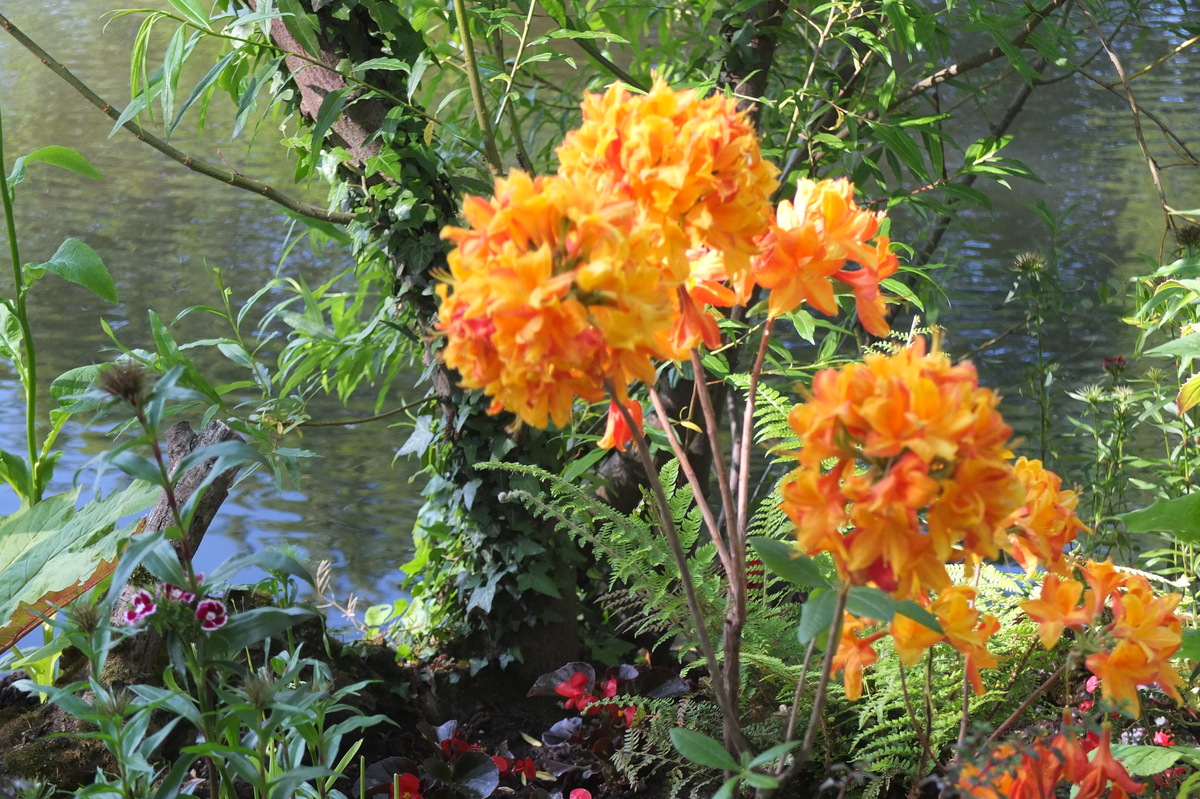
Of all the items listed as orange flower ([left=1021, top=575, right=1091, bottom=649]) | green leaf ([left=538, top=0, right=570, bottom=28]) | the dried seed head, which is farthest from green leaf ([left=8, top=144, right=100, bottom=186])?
the dried seed head

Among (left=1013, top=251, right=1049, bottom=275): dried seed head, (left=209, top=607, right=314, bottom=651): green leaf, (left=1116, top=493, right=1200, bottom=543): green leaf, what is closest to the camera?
(left=209, top=607, right=314, bottom=651): green leaf

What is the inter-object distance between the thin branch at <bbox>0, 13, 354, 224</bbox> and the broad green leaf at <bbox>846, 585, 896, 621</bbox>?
76 cm

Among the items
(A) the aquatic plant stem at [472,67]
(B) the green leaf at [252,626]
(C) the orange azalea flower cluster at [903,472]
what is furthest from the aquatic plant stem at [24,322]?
(C) the orange azalea flower cluster at [903,472]

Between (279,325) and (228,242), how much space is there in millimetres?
477

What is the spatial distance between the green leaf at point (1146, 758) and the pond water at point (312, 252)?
2.87ft

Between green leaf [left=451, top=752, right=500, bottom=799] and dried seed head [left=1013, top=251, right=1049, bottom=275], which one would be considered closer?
green leaf [left=451, top=752, right=500, bottom=799]

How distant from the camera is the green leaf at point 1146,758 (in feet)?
2.04

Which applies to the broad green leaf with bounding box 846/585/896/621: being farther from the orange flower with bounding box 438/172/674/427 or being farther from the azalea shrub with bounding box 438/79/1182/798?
the orange flower with bounding box 438/172/674/427

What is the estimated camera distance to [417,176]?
42.3 inches

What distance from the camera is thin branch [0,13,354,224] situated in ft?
2.98

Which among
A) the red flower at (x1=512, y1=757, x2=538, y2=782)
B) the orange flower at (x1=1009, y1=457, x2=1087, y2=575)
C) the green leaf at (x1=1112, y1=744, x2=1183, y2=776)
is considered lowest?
the red flower at (x1=512, y1=757, x2=538, y2=782)

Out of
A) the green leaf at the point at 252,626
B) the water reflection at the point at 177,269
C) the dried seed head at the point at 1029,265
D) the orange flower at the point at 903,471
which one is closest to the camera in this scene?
the orange flower at the point at 903,471

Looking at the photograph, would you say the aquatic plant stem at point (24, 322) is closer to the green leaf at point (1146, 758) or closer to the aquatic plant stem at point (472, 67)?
the aquatic plant stem at point (472, 67)

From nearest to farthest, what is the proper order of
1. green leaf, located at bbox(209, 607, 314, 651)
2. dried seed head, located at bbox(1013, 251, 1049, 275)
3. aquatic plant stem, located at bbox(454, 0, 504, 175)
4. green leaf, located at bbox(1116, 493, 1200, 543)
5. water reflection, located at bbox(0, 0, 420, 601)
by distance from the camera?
green leaf, located at bbox(209, 607, 314, 651) → green leaf, located at bbox(1116, 493, 1200, 543) → aquatic plant stem, located at bbox(454, 0, 504, 175) → dried seed head, located at bbox(1013, 251, 1049, 275) → water reflection, located at bbox(0, 0, 420, 601)
